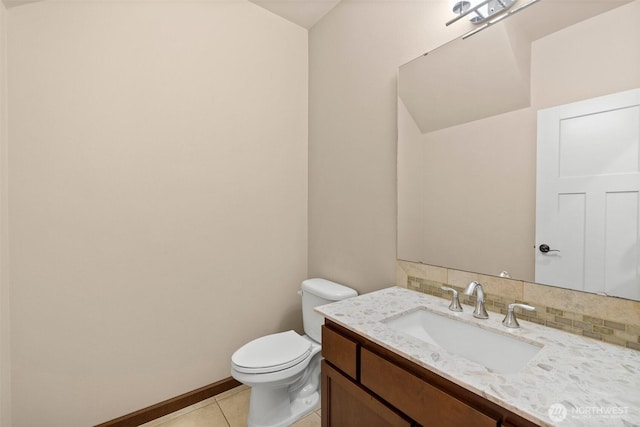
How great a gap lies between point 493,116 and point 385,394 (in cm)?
114

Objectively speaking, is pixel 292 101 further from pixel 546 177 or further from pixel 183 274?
pixel 546 177

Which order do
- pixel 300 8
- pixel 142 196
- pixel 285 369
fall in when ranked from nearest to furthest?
pixel 285 369
pixel 142 196
pixel 300 8

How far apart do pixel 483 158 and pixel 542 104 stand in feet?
0.88

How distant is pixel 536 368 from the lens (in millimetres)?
761

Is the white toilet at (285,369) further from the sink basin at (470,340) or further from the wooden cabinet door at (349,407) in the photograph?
the sink basin at (470,340)

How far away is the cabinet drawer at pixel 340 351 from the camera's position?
103 cm

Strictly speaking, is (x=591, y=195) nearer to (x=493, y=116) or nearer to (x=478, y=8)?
(x=493, y=116)

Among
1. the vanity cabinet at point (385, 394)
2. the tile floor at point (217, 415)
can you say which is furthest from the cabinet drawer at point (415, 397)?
the tile floor at point (217, 415)

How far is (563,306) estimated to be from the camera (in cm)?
100

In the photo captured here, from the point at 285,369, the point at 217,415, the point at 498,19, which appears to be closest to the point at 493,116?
the point at 498,19

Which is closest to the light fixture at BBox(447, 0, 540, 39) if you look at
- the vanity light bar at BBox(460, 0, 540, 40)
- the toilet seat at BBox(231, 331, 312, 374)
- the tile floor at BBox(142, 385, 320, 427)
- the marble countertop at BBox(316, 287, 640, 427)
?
the vanity light bar at BBox(460, 0, 540, 40)

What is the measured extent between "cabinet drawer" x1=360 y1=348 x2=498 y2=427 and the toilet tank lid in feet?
2.46

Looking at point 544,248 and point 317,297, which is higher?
point 544,248

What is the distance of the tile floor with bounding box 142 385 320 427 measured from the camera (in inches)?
65.4
